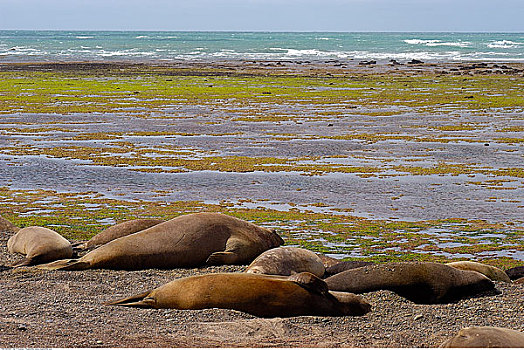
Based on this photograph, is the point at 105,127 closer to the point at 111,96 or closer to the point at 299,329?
the point at 111,96

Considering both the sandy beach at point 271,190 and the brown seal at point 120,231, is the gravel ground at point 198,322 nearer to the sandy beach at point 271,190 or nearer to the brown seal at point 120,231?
the sandy beach at point 271,190

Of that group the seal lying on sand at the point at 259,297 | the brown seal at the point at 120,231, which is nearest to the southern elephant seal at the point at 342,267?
the seal lying on sand at the point at 259,297

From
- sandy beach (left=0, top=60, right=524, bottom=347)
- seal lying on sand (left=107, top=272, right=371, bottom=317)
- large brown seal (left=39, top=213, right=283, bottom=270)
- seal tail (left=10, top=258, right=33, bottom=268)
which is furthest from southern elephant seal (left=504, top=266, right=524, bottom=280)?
seal tail (left=10, top=258, right=33, bottom=268)

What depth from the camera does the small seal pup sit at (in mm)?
9398

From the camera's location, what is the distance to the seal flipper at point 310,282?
7973 mm

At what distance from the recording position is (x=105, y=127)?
30.2 meters

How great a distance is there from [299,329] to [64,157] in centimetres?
1583

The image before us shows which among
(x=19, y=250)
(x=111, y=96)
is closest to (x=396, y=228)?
(x=19, y=250)

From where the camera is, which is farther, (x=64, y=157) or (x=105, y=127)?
(x=105, y=127)

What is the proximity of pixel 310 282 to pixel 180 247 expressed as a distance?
2889 millimetres

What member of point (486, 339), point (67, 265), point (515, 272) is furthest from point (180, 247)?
point (486, 339)

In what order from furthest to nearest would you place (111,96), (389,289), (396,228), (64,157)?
(111,96)
(64,157)
(396,228)
(389,289)

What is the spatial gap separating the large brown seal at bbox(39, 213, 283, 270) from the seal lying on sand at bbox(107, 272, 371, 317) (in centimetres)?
189

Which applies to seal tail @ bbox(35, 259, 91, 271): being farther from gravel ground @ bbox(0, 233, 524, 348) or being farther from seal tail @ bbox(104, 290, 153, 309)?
seal tail @ bbox(104, 290, 153, 309)
